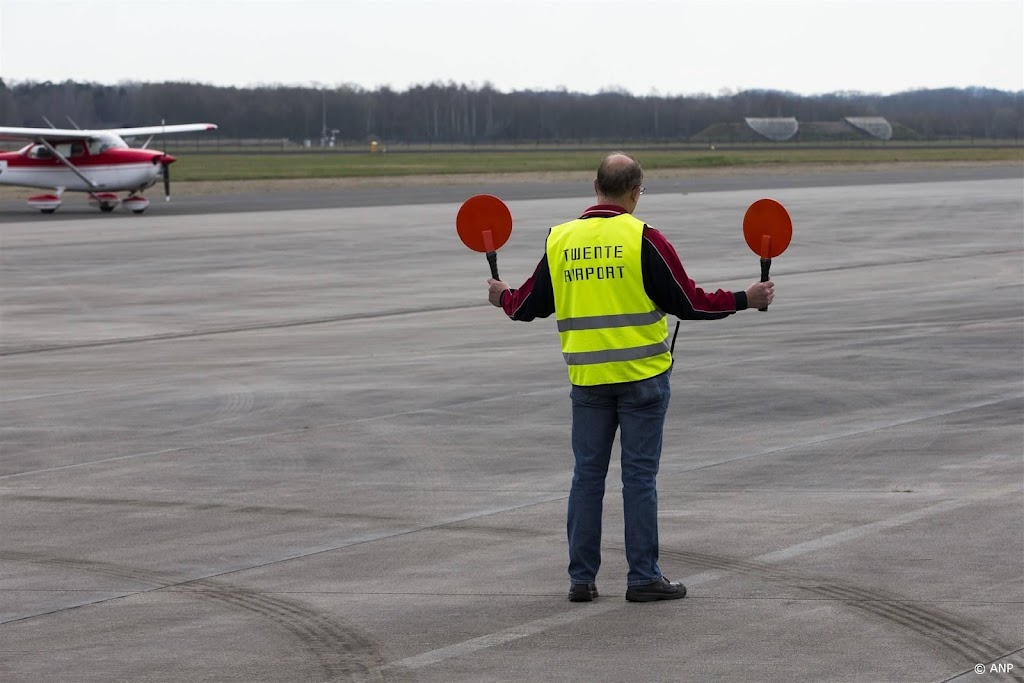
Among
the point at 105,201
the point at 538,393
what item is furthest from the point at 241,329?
the point at 105,201

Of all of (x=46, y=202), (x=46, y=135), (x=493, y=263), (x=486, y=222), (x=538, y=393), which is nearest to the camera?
(x=493, y=263)

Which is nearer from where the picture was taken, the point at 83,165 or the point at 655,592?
the point at 655,592

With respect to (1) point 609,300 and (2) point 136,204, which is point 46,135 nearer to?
(2) point 136,204

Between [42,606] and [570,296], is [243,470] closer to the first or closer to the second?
[42,606]

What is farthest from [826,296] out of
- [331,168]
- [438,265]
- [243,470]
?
[331,168]

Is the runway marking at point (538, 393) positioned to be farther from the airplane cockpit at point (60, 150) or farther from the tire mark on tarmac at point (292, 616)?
the airplane cockpit at point (60, 150)

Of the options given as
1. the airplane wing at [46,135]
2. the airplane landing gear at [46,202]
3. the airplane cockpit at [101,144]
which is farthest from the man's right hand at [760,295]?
the airplane cockpit at [101,144]

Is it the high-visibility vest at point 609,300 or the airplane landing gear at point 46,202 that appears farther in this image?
the airplane landing gear at point 46,202

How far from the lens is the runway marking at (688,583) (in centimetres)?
498

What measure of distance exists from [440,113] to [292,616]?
7349 inches

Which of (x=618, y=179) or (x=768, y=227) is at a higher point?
(x=618, y=179)

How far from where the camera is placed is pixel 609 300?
18.6ft

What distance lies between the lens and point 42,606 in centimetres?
573

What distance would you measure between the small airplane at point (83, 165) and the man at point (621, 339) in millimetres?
36109
